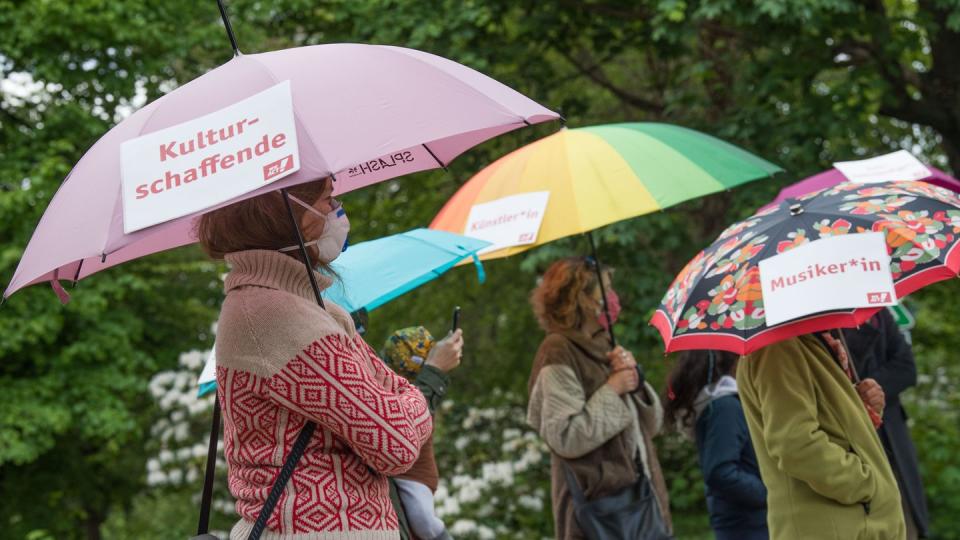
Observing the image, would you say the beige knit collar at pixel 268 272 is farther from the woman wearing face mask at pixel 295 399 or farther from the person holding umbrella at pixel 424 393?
the person holding umbrella at pixel 424 393

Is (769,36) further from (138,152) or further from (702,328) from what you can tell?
(138,152)

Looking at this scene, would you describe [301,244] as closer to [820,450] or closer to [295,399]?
[295,399]

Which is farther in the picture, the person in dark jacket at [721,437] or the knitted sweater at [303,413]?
the person in dark jacket at [721,437]

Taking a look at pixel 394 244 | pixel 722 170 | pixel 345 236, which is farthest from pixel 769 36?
pixel 345 236

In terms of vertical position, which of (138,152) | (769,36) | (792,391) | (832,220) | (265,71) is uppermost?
(769,36)

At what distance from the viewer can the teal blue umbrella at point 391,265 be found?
381 cm

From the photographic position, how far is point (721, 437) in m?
4.71

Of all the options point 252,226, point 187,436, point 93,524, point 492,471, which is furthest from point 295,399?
point 93,524

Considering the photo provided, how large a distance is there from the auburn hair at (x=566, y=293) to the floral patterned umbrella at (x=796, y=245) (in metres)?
1.19

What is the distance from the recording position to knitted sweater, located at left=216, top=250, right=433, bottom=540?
245 cm

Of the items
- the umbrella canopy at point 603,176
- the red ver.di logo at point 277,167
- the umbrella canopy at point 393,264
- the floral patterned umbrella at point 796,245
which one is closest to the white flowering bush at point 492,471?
the umbrella canopy at point 603,176

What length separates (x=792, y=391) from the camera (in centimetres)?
348

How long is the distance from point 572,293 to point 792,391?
4.90 ft

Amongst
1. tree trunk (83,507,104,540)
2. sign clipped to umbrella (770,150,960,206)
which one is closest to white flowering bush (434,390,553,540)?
sign clipped to umbrella (770,150,960,206)
